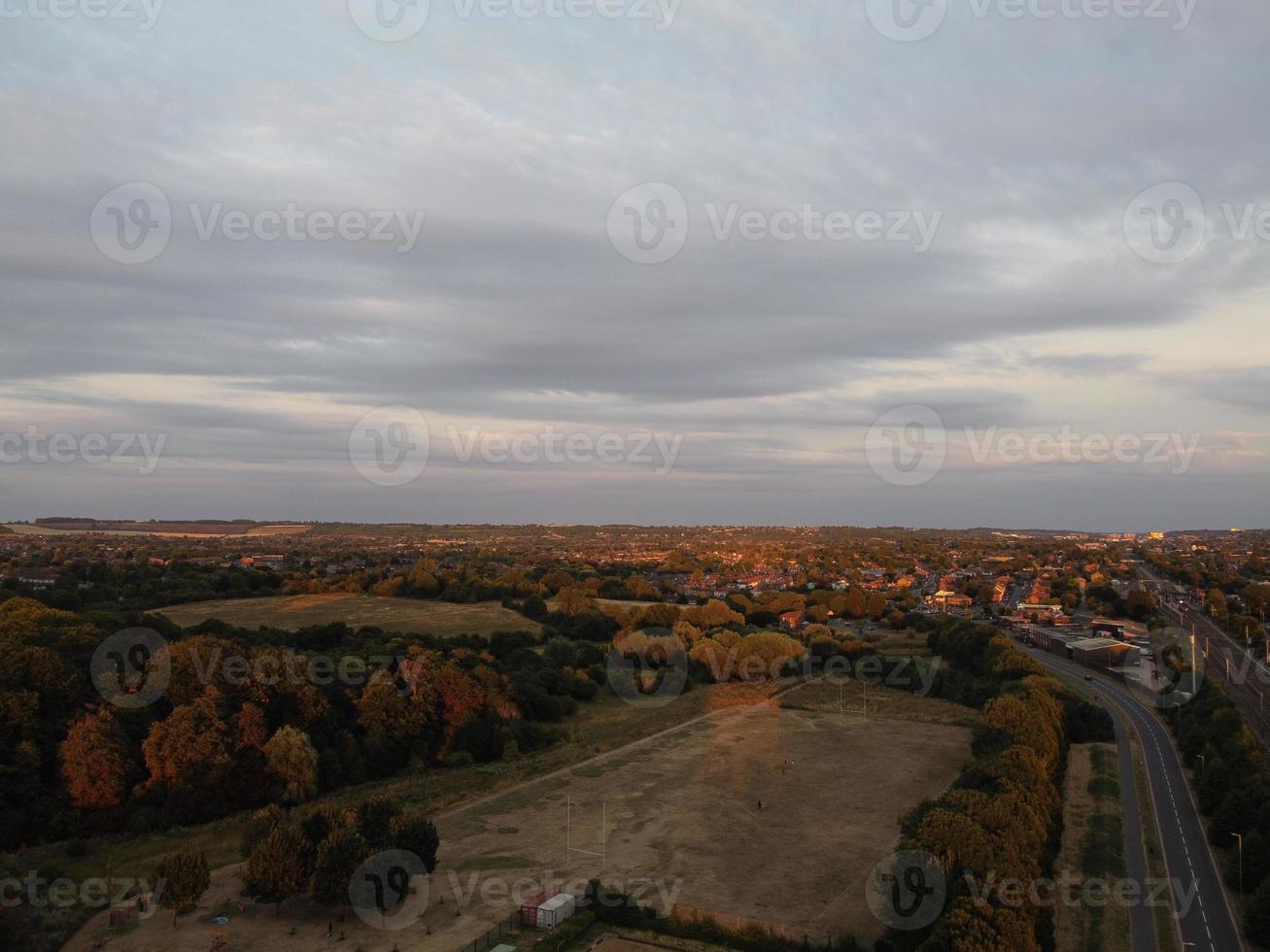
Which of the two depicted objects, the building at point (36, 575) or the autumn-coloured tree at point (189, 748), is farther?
the building at point (36, 575)

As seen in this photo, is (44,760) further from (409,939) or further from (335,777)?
(409,939)

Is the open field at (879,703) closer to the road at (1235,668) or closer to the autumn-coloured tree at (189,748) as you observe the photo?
the road at (1235,668)

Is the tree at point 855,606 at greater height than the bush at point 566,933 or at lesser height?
greater

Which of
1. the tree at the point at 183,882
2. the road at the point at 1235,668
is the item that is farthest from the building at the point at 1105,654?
the tree at the point at 183,882

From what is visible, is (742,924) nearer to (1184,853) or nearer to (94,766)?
(1184,853)

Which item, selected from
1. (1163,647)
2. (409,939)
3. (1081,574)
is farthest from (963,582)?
(409,939)
